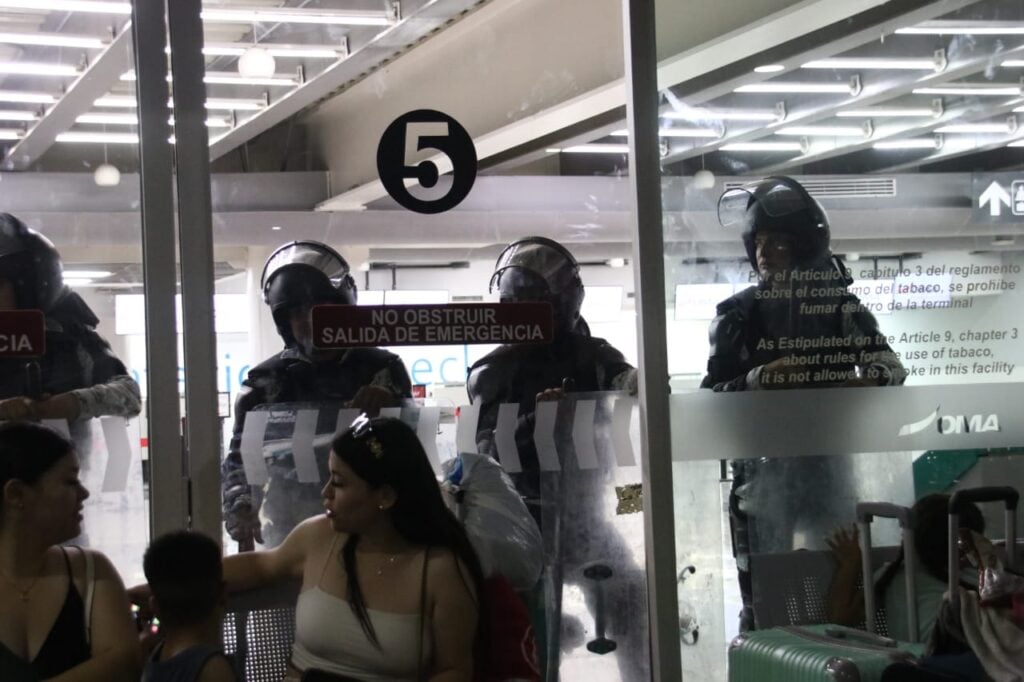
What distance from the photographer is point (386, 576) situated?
2801 millimetres

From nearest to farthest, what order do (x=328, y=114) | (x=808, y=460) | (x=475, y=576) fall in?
(x=475, y=576) → (x=328, y=114) → (x=808, y=460)

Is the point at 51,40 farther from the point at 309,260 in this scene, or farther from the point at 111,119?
the point at 309,260

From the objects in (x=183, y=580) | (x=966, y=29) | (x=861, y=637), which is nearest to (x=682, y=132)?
(x=966, y=29)

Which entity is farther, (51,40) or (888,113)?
(888,113)

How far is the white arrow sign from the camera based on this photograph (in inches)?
155

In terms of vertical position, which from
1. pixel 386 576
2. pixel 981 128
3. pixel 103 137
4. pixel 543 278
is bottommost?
pixel 386 576

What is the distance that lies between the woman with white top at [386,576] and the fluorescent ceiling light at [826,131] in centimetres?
164

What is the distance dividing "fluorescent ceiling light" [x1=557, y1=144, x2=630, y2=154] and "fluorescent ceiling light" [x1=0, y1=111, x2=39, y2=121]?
141cm

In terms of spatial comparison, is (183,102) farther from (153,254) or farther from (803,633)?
(803,633)

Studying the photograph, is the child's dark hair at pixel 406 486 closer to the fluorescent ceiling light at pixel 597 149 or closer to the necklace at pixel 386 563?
the necklace at pixel 386 563

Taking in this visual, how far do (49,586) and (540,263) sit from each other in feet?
4.98

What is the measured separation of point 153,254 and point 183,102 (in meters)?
0.39

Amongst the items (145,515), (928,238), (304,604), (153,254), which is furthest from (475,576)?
(928,238)

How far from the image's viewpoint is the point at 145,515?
310cm
